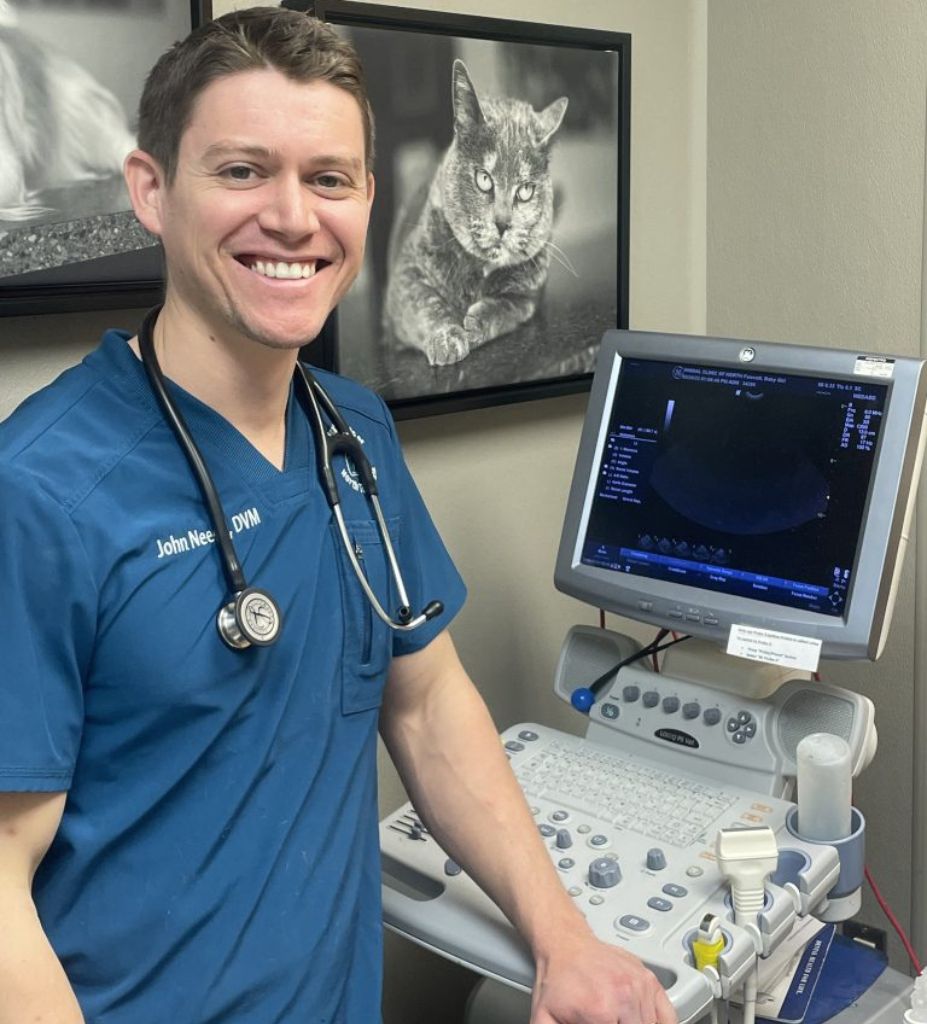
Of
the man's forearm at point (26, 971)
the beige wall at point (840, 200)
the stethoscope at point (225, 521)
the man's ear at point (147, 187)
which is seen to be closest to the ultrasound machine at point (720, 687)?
the stethoscope at point (225, 521)

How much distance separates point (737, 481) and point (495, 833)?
0.52 metres

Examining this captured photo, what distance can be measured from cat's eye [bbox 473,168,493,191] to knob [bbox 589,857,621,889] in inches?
36.8

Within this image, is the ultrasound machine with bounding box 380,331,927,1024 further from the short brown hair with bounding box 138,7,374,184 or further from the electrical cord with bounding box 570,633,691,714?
the short brown hair with bounding box 138,7,374,184

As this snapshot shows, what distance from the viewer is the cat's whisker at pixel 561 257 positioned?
74.3 inches

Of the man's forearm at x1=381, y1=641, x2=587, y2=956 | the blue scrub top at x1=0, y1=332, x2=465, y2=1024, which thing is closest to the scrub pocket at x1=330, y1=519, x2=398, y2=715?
the blue scrub top at x1=0, y1=332, x2=465, y2=1024

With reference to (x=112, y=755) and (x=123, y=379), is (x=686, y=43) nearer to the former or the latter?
(x=123, y=379)

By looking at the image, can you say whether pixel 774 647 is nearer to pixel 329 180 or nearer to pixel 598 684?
pixel 598 684

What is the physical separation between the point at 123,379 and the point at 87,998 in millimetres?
507

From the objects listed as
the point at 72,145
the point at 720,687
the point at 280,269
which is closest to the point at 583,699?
the point at 720,687

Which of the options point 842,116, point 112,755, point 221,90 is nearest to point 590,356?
point 842,116

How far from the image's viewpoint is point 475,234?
1777 millimetres

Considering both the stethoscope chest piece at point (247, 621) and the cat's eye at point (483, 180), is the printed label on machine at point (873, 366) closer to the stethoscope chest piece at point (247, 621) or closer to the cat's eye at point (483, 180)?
the cat's eye at point (483, 180)

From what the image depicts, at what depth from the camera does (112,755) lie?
3.31 ft

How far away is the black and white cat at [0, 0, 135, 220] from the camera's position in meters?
1.26
